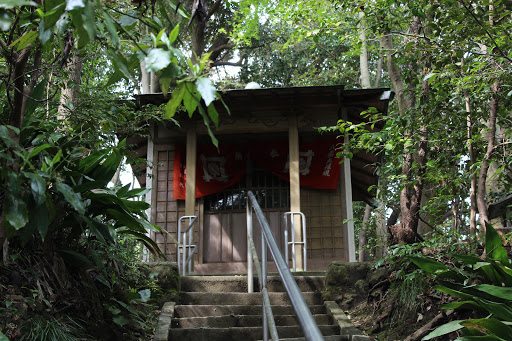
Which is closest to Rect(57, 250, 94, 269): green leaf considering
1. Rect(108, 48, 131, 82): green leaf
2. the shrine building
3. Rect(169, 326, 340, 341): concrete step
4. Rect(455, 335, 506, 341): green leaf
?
Rect(169, 326, 340, 341): concrete step

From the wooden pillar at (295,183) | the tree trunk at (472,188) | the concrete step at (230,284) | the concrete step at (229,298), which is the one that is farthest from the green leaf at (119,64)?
the wooden pillar at (295,183)

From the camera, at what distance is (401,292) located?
15.7 ft

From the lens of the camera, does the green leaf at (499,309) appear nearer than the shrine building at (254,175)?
Yes

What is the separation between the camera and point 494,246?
162 inches

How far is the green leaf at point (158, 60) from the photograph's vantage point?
62.5 inches

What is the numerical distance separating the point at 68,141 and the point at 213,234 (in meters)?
5.66

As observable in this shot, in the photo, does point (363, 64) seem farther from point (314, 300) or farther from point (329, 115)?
point (314, 300)

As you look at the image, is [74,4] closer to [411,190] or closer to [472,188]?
[472,188]

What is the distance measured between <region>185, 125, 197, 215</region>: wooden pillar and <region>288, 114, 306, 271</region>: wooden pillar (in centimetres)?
156

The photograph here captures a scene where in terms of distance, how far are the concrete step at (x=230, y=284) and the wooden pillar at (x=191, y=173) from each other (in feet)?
7.90

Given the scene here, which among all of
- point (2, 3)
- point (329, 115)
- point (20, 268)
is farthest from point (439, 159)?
point (2, 3)

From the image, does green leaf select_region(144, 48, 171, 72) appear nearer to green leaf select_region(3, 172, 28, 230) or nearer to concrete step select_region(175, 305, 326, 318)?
green leaf select_region(3, 172, 28, 230)

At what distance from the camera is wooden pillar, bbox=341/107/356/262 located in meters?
8.21

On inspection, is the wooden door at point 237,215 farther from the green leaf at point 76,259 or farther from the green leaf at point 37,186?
the green leaf at point 37,186
